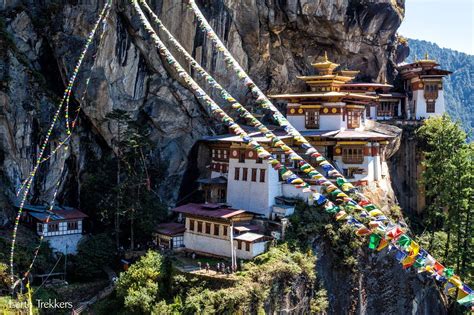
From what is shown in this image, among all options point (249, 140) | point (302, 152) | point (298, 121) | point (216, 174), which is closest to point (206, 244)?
point (216, 174)

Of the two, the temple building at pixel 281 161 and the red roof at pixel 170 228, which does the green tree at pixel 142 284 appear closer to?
the red roof at pixel 170 228

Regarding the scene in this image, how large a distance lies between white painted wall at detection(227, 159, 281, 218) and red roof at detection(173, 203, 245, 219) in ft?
5.33

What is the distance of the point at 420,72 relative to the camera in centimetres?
5391

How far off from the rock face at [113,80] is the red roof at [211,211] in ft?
17.4

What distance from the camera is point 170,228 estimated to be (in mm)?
35469

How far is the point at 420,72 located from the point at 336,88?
1359cm

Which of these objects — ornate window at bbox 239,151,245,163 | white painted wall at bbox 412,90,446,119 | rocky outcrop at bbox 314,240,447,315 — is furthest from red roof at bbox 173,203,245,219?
white painted wall at bbox 412,90,446,119

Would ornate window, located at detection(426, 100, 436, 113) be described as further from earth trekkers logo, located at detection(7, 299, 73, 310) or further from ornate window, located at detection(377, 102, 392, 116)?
earth trekkers logo, located at detection(7, 299, 73, 310)

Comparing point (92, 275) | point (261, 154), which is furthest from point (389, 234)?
point (92, 275)

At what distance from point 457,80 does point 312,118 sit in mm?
91484

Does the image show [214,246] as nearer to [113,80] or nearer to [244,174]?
[244,174]

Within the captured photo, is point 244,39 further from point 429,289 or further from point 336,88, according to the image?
point 429,289

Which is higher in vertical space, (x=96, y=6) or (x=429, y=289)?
(x=96, y=6)

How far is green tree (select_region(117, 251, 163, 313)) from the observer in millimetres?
29203
